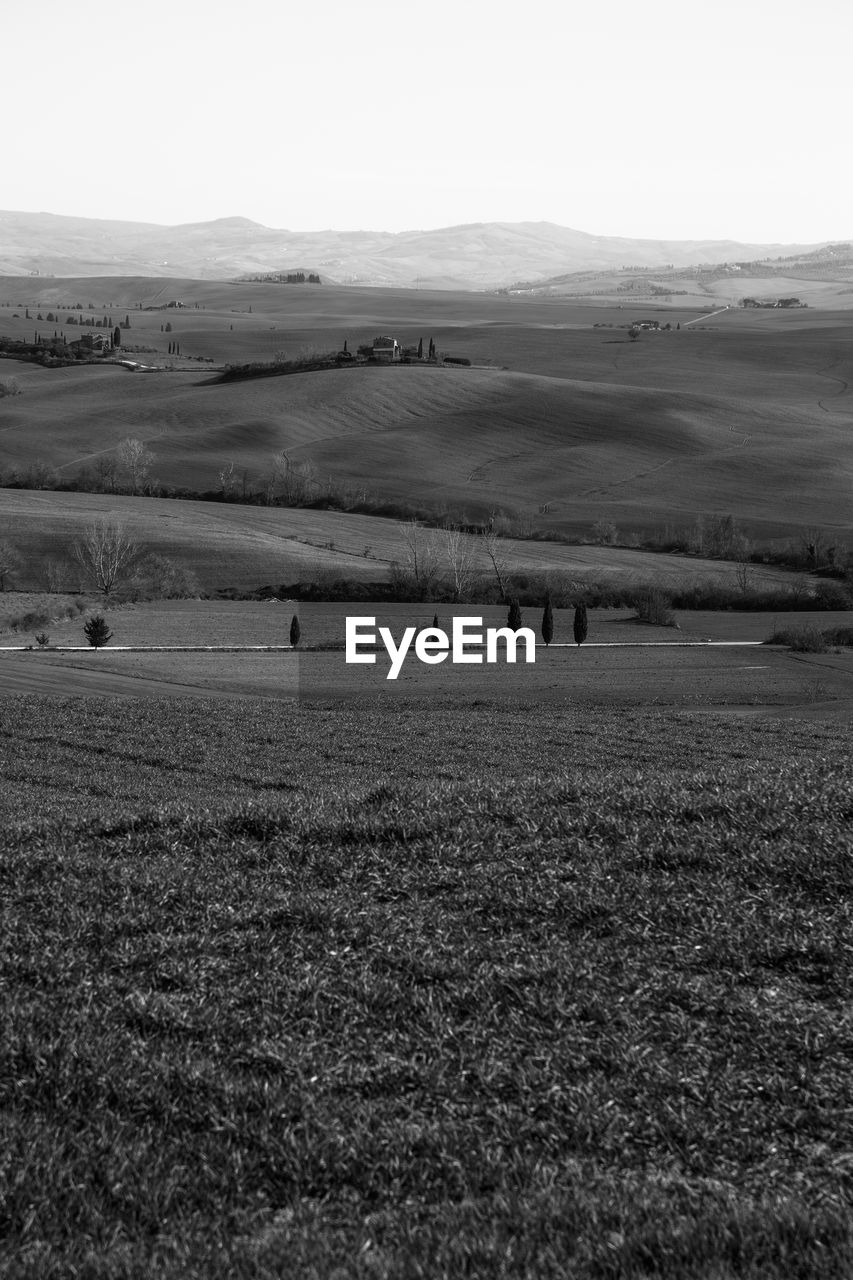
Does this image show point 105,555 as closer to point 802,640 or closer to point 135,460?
point 135,460

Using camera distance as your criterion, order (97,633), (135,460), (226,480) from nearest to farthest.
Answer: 1. (97,633)
2. (226,480)
3. (135,460)

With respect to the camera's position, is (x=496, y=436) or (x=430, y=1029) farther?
(x=496, y=436)

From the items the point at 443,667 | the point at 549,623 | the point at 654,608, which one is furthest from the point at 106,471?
the point at 443,667

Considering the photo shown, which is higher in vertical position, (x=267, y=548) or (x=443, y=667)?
(x=267, y=548)

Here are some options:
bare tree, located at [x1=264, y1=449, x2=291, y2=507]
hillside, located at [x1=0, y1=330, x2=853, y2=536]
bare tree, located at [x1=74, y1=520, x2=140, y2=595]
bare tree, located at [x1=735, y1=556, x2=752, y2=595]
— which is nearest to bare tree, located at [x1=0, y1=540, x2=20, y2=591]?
bare tree, located at [x1=74, y1=520, x2=140, y2=595]

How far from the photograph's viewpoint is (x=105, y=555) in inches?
3629

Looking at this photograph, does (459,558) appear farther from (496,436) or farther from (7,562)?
(496,436)

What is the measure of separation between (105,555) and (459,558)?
84.1ft

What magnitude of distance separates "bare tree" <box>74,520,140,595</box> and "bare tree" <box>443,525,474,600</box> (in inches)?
924

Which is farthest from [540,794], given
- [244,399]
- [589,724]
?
[244,399]

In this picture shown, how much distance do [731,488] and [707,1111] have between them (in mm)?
130165

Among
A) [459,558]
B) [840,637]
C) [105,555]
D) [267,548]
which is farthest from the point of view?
[267,548]

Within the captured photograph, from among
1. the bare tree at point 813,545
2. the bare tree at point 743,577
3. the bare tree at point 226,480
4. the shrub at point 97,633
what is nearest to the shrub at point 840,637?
the bare tree at point 743,577

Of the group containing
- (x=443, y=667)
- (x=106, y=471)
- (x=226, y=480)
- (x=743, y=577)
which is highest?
(x=106, y=471)
